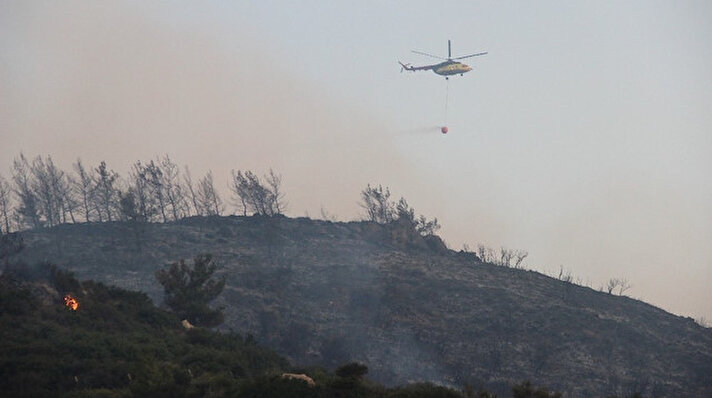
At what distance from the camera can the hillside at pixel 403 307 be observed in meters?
75.8

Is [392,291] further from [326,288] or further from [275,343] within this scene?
[275,343]

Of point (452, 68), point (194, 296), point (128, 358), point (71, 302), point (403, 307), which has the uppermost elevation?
point (452, 68)

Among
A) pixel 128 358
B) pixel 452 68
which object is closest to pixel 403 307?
pixel 452 68

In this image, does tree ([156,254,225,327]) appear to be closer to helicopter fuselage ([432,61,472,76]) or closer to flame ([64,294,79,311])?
flame ([64,294,79,311])

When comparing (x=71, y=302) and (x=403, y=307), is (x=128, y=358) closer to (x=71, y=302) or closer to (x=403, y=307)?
(x=71, y=302)

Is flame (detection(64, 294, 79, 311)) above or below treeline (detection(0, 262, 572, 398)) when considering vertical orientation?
above

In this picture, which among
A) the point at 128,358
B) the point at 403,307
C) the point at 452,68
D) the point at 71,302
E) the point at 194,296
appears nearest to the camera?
the point at 128,358

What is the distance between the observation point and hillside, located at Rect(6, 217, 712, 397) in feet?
249

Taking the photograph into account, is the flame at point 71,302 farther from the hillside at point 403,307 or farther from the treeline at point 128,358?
the hillside at point 403,307

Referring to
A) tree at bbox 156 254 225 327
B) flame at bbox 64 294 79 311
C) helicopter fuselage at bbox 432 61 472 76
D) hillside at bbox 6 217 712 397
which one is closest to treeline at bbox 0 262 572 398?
flame at bbox 64 294 79 311

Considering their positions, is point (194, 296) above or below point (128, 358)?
above

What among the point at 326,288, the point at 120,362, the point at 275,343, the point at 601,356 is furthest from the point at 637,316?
the point at 120,362

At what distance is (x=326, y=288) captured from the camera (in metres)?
90.6

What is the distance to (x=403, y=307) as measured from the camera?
87188 mm
